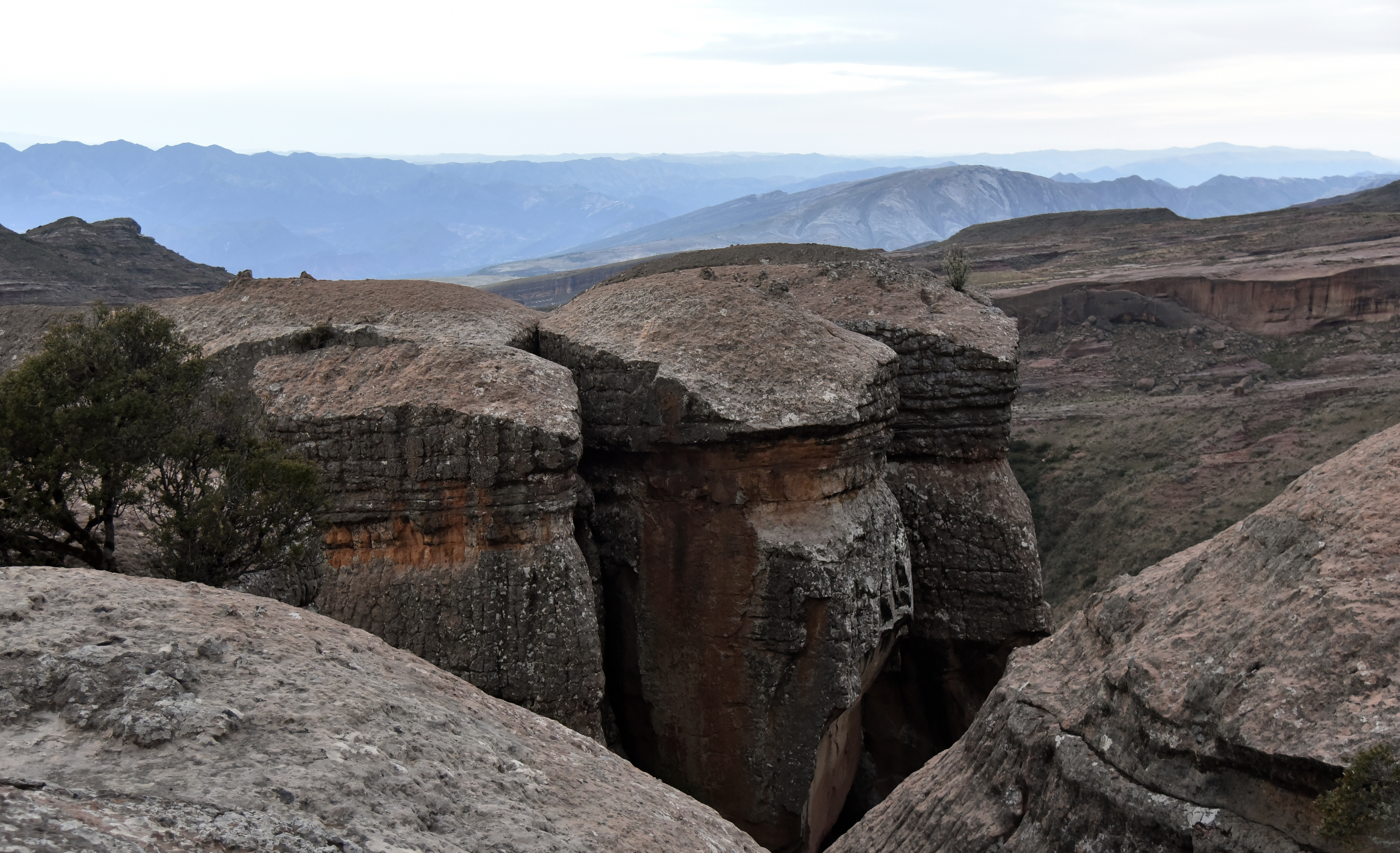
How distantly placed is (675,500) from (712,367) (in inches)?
68.3

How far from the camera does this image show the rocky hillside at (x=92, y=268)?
47406 mm

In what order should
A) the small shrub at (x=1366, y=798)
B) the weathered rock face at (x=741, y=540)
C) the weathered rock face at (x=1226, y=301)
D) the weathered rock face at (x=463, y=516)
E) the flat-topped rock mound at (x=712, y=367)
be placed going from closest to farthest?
the small shrub at (x=1366, y=798) < the weathered rock face at (x=463, y=516) < the flat-topped rock mound at (x=712, y=367) < the weathered rock face at (x=741, y=540) < the weathered rock face at (x=1226, y=301)

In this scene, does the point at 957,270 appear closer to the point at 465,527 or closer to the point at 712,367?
the point at 712,367

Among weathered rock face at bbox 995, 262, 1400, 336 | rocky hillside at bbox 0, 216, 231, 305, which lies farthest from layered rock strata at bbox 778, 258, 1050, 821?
rocky hillside at bbox 0, 216, 231, 305

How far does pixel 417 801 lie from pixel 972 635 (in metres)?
11.2

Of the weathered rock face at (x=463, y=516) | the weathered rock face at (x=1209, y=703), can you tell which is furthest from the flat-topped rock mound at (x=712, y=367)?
the weathered rock face at (x=1209, y=703)

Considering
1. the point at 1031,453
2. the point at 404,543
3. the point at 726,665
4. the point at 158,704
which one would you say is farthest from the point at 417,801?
the point at 1031,453

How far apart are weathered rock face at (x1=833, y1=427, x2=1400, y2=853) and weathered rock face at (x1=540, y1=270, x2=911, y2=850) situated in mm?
3356

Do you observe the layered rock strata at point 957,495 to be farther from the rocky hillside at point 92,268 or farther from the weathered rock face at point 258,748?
the rocky hillside at point 92,268

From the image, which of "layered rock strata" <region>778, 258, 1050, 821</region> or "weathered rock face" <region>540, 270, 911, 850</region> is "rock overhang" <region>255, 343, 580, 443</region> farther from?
"layered rock strata" <region>778, 258, 1050, 821</region>

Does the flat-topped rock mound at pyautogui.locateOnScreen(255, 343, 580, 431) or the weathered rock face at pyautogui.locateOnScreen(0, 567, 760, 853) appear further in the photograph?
the flat-topped rock mound at pyautogui.locateOnScreen(255, 343, 580, 431)

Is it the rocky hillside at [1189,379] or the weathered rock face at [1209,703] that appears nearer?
the weathered rock face at [1209,703]

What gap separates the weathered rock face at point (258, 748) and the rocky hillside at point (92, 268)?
144ft

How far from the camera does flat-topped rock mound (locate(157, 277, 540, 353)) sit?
13.6 metres
